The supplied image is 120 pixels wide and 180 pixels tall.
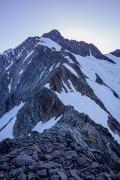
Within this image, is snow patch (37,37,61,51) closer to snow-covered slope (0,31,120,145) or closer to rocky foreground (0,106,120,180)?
snow-covered slope (0,31,120,145)

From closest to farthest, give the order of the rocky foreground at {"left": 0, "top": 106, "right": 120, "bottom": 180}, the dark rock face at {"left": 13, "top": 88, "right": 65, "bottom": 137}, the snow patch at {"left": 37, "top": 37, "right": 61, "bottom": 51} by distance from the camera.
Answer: the rocky foreground at {"left": 0, "top": 106, "right": 120, "bottom": 180}, the dark rock face at {"left": 13, "top": 88, "right": 65, "bottom": 137}, the snow patch at {"left": 37, "top": 37, "right": 61, "bottom": 51}

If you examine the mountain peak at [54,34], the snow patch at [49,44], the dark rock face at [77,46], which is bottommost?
the snow patch at [49,44]

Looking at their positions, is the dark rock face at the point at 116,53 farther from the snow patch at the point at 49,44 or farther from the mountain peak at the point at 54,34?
the snow patch at the point at 49,44

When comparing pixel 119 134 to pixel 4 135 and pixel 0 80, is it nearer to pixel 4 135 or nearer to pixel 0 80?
pixel 4 135

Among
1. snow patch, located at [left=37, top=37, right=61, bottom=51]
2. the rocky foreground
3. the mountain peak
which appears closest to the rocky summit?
the rocky foreground

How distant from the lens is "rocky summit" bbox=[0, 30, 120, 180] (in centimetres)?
1323

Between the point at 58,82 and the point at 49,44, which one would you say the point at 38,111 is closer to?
the point at 58,82

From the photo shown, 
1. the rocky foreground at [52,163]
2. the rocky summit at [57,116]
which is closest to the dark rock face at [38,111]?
the rocky summit at [57,116]

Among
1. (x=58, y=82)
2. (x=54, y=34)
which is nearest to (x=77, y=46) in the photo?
(x=54, y=34)

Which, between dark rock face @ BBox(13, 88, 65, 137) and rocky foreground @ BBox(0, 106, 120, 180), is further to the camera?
dark rock face @ BBox(13, 88, 65, 137)

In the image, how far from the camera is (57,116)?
51062mm

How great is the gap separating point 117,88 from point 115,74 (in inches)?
712

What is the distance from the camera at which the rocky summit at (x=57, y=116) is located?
13234 millimetres

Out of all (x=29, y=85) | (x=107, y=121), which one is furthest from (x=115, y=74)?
(x=107, y=121)
